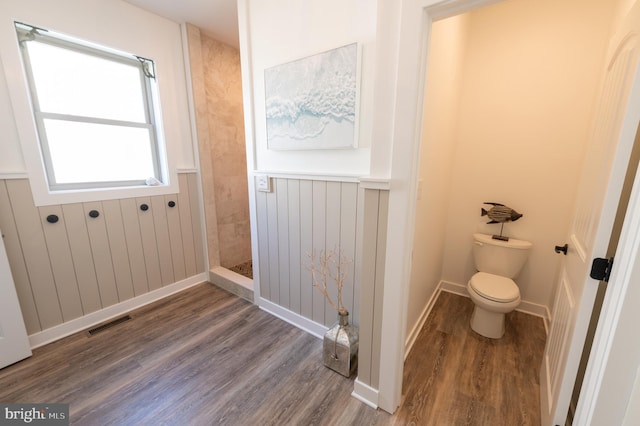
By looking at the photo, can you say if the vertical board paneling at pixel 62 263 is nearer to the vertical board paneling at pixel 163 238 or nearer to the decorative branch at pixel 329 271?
the vertical board paneling at pixel 163 238

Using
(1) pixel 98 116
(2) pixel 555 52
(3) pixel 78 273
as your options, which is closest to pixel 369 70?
(2) pixel 555 52

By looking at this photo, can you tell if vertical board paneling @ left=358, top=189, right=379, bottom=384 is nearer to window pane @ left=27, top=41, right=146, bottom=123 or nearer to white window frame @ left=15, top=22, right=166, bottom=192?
white window frame @ left=15, top=22, right=166, bottom=192

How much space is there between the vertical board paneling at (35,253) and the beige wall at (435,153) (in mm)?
2578

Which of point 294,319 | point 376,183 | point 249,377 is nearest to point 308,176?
point 376,183

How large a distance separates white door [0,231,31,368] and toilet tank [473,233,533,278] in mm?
3469

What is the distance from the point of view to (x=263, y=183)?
1.99 m

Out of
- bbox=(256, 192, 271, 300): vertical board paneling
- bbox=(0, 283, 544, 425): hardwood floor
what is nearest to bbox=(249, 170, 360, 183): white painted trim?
bbox=(256, 192, 271, 300): vertical board paneling

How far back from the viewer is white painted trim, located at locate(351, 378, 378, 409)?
1.35 metres

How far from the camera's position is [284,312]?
2.10 metres

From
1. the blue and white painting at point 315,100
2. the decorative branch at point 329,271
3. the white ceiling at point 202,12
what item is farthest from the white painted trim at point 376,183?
the white ceiling at point 202,12

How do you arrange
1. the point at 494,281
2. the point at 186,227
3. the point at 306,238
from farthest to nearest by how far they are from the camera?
1. the point at 186,227
2. the point at 494,281
3. the point at 306,238

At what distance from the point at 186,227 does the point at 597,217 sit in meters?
2.93

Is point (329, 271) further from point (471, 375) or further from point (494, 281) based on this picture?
point (494, 281)

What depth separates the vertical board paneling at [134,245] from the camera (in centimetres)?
211
